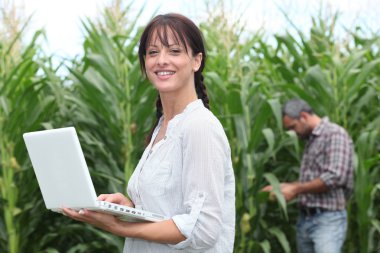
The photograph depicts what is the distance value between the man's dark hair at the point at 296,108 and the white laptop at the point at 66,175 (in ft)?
8.84

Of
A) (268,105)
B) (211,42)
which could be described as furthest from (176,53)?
(211,42)

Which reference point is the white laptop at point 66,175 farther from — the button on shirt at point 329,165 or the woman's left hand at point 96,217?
the button on shirt at point 329,165

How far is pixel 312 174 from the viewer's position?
165 inches

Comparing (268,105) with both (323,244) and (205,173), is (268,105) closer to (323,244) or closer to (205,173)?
(323,244)

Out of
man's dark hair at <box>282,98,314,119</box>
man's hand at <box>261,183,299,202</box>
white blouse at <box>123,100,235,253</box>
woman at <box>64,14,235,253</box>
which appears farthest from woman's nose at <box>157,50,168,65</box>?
man's dark hair at <box>282,98,314,119</box>

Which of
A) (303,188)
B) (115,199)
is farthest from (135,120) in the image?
(115,199)

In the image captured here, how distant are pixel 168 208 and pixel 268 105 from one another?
98.1 inches

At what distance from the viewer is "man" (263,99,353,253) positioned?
13.5 feet

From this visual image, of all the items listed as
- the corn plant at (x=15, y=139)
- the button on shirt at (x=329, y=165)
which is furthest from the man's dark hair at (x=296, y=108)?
the corn plant at (x=15, y=139)

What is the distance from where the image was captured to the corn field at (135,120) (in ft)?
13.6

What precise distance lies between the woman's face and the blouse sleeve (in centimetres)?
14

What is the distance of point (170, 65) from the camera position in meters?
1.73

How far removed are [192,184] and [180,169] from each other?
0.07 m

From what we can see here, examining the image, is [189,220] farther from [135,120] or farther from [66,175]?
[135,120]
